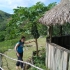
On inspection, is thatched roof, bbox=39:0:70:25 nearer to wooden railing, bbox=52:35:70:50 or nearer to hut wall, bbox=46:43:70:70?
hut wall, bbox=46:43:70:70

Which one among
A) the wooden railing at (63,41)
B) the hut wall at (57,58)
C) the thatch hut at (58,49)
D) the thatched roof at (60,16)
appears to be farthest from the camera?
the wooden railing at (63,41)

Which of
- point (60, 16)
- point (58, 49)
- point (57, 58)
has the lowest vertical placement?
point (57, 58)

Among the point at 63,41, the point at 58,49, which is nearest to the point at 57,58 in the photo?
the point at 58,49

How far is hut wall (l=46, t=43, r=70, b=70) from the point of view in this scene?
8558 millimetres

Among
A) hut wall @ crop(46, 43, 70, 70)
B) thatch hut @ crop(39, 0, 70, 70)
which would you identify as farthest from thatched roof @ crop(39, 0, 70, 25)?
hut wall @ crop(46, 43, 70, 70)

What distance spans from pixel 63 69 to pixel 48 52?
220 centimetres

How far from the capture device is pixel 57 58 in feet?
31.5

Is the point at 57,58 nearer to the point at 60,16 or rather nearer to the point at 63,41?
the point at 60,16

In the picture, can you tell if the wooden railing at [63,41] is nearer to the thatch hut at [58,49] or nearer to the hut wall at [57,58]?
the thatch hut at [58,49]

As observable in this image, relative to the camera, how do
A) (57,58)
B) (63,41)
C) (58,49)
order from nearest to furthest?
(58,49)
(57,58)
(63,41)

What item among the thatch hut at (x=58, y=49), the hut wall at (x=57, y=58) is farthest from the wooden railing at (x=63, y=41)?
the hut wall at (x=57, y=58)

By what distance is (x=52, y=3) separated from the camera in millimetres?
13352

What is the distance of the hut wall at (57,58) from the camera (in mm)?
8558

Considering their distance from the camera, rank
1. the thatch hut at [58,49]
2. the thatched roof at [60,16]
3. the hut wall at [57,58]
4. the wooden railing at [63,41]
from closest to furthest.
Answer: the hut wall at [57,58], the thatch hut at [58,49], the thatched roof at [60,16], the wooden railing at [63,41]
